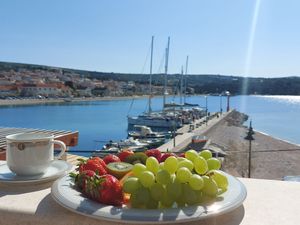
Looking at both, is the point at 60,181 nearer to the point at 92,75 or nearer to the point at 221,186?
the point at 221,186

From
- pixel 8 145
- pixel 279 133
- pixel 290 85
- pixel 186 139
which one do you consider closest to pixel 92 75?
pixel 290 85

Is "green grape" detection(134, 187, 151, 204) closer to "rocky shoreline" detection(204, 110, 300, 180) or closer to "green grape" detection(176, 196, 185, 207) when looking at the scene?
"green grape" detection(176, 196, 185, 207)

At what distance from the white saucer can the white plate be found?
7.7 inches

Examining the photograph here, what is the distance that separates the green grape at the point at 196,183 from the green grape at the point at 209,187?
0.02m

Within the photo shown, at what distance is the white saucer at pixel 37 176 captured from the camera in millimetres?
1029

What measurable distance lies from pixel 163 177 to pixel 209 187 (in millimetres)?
108

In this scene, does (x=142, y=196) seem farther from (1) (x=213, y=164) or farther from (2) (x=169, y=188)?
(1) (x=213, y=164)

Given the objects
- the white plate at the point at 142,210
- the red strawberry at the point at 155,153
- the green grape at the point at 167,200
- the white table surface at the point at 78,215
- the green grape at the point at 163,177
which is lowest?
the white table surface at the point at 78,215

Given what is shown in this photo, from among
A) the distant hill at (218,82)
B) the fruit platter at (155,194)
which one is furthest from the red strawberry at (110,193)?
the distant hill at (218,82)

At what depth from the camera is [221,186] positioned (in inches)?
34.8

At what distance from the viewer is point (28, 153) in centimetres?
103

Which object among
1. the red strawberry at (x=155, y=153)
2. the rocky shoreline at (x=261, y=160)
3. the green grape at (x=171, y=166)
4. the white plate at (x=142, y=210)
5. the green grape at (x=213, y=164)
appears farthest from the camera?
the rocky shoreline at (x=261, y=160)

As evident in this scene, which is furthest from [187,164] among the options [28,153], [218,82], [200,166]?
[218,82]

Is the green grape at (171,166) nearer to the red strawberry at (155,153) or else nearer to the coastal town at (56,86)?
the red strawberry at (155,153)
